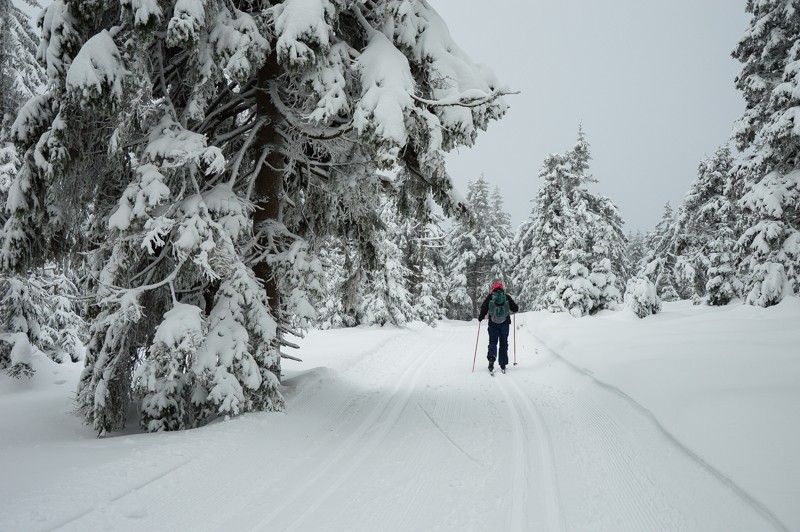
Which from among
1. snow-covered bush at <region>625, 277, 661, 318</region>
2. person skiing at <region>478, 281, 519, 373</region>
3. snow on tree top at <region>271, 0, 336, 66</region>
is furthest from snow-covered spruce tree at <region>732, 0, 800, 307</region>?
snow on tree top at <region>271, 0, 336, 66</region>

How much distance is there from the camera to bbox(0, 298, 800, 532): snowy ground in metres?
3.13

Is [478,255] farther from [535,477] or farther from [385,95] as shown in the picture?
[535,477]

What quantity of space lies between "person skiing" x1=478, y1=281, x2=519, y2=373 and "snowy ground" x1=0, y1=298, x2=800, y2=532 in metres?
2.37

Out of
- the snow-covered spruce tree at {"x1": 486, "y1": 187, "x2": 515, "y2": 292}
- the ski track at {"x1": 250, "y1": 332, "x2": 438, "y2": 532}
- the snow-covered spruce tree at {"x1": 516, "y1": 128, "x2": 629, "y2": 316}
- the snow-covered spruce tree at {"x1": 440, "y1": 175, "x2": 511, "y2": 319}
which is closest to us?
the ski track at {"x1": 250, "y1": 332, "x2": 438, "y2": 532}

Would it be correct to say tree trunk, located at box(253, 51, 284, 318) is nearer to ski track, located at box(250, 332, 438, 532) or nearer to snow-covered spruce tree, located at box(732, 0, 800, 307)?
ski track, located at box(250, 332, 438, 532)

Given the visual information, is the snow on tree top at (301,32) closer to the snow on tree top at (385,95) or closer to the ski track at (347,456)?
the snow on tree top at (385,95)

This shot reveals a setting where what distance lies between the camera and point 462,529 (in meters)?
3.09

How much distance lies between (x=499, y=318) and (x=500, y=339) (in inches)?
20.4

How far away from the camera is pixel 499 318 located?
10094mm

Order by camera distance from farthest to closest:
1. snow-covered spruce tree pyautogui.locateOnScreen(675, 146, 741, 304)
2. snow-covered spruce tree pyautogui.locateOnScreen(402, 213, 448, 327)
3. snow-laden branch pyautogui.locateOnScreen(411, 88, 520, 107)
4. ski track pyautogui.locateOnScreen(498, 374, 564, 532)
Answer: snow-covered spruce tree pyautogui.locateOnScreen(402, 213, 448, 327), snow-covered spruce tree pyautogui.locateOnScreen(675, 146, 741, 304), snow-laden branch pyautogui.locateOnScreen(411, 88, 520, 107), ski track pyautogui.locateOnScreen(498, 374, 564, 532)

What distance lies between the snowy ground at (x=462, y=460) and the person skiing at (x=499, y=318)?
2.37m

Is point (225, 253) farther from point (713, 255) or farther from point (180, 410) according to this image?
point (713, 255)

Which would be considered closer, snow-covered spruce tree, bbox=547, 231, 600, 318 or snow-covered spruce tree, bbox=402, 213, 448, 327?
snow-covered spruce tree, bbox=547, 231, 600, 318

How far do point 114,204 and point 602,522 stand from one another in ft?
21.6
